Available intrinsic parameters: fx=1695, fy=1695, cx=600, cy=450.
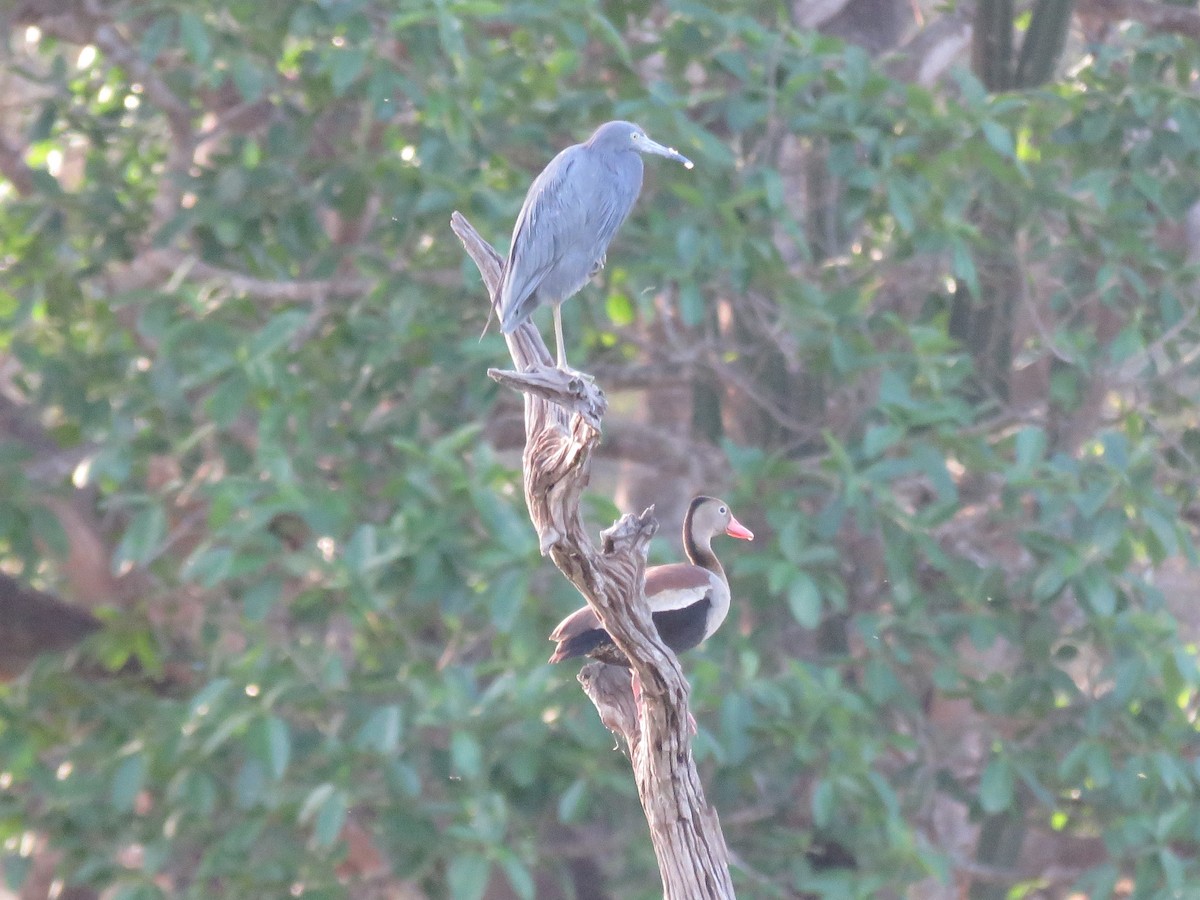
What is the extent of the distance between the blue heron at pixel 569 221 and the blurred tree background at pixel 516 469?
0.70 metres

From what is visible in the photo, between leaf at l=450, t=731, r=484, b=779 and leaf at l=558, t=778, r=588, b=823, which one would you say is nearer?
leaf at l=450, t=731, r=484, b=779

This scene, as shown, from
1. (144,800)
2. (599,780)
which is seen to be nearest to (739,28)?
(599,780)

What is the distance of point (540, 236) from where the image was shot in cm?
338

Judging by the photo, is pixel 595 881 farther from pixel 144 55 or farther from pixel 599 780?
pixel 144 55

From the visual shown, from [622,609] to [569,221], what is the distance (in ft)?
3.32

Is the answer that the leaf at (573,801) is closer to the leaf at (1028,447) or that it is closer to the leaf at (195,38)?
the leaf at (1028,447)

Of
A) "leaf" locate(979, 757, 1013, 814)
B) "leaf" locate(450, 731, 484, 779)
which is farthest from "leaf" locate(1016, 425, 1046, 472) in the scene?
"leaf" locate(450, 731, 484, 779)

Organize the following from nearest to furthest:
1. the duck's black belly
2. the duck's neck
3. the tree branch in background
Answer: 1. the duck's black belly
2. the duck's neck
3. the tree branch in background

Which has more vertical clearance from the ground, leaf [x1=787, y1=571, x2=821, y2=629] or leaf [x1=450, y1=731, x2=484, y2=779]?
leaf [x1=787, y1=571, x2=821, y2=629]

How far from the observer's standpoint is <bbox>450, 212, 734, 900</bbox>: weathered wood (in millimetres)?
2631

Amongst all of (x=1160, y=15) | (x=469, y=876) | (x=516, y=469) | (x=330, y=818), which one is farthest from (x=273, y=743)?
(x=1160, y=15)

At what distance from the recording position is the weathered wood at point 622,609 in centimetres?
263

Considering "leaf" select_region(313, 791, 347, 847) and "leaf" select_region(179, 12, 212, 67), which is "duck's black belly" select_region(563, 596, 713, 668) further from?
"leaf" select_region(179, 12, 212, 67)

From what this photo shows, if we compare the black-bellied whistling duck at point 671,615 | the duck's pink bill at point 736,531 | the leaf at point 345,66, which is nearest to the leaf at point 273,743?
the black-bellied whistling duck at point 671,615
